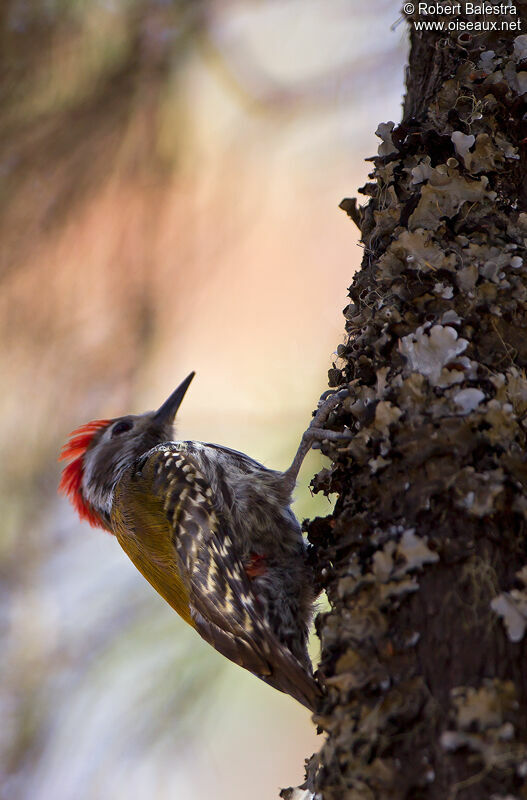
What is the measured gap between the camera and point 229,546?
2703mm

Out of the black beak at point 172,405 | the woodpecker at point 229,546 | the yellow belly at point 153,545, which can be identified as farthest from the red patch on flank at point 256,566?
the black beak at point 172,405

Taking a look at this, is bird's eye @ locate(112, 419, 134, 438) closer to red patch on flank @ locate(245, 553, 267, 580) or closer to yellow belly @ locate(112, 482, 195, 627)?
yellow belly @ locate(112, 482, 195, 627)

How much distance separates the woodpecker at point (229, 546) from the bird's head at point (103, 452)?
30 cm

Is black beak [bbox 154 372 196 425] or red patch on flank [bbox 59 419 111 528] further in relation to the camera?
red patch on flank [bbox 59 419 111 528]

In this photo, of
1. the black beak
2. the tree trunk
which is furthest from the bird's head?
the tree trunk

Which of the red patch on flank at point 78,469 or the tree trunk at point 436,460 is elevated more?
the red patch on flank at point 78,469

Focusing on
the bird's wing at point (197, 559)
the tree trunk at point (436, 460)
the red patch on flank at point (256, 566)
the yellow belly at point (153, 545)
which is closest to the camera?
the tree trunk at point (436, 460)

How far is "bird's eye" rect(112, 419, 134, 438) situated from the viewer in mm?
3707

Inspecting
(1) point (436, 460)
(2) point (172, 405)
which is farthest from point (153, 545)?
(1) point (436, 460)

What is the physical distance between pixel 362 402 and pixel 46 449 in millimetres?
2148

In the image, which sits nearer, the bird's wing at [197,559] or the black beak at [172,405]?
the bird's wing at [197,559]

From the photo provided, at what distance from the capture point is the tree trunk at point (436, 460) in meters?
1.34

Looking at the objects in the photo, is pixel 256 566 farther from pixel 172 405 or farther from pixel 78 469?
pixel 78 469

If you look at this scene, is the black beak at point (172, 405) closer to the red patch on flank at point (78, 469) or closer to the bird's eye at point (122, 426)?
the bird's eye at point (122, 426)
